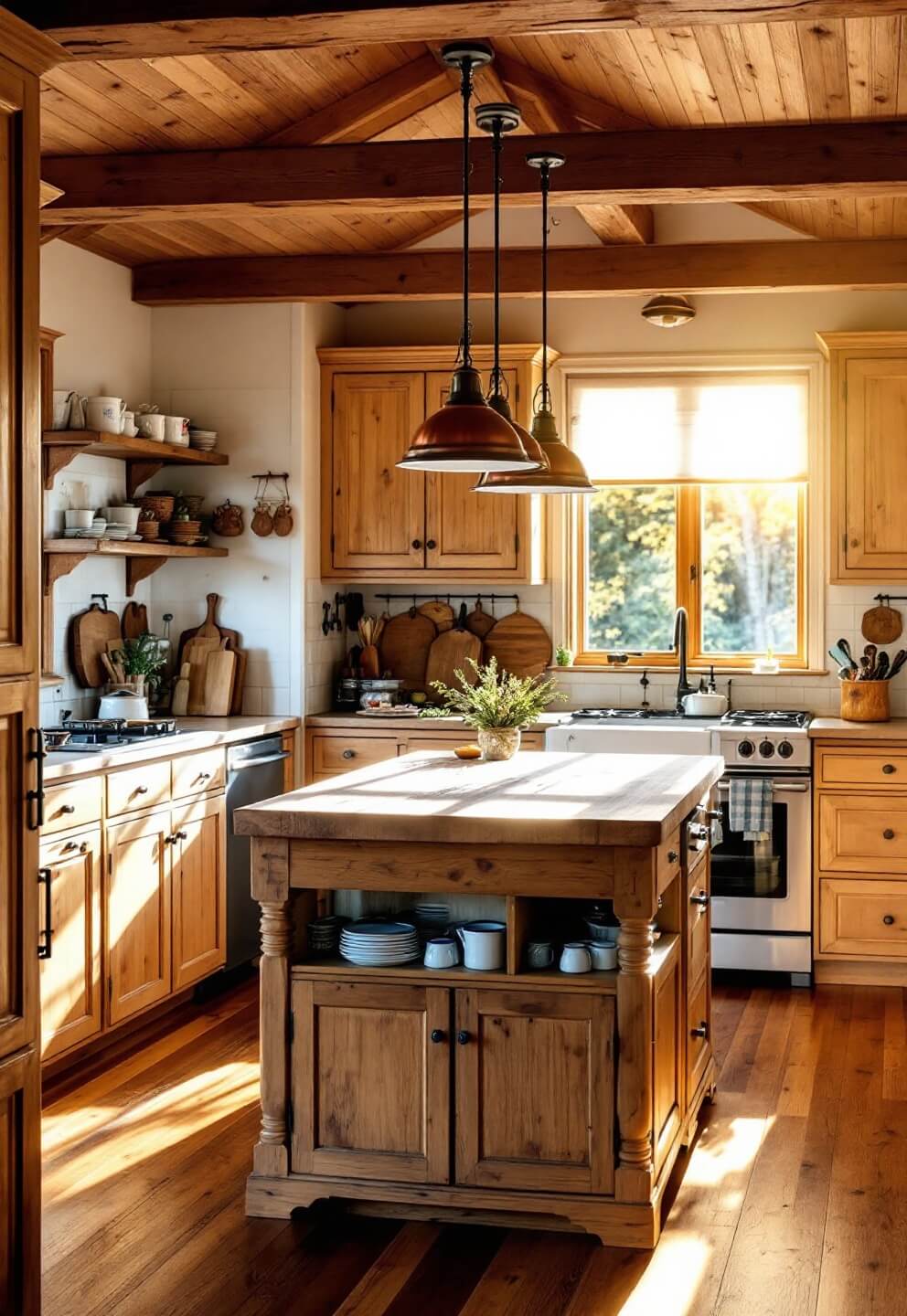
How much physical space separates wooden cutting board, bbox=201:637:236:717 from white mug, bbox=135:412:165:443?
101 cm

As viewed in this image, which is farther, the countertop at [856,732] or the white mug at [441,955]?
the countertop at [856,732]

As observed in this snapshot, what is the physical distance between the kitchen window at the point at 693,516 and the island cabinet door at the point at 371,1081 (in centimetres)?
370

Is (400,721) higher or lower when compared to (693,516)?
lower

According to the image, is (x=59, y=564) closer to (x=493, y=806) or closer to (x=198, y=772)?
(x=198, y=772)

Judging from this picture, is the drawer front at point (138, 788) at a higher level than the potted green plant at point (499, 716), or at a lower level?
lower

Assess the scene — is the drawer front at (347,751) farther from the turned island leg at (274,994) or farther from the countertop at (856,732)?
the turned island leg at (274,994)

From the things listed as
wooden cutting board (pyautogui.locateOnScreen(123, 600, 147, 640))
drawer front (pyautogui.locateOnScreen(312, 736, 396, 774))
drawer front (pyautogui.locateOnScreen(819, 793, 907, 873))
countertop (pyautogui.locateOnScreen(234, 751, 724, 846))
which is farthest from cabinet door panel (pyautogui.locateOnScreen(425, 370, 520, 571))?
countertop (pyautogui.locateOnScreen(234, 751, 724, 846))

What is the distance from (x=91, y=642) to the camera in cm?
629

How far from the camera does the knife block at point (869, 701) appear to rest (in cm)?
658

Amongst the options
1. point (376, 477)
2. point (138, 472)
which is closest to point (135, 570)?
point (138, 472)

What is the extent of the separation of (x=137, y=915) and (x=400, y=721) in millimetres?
1749

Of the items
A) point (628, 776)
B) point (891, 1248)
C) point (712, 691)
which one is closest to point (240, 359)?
point (712, 691)

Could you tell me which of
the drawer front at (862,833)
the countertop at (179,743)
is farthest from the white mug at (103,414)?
the drawer front at (862,833)

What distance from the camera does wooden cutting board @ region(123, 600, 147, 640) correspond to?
671 centimetres
